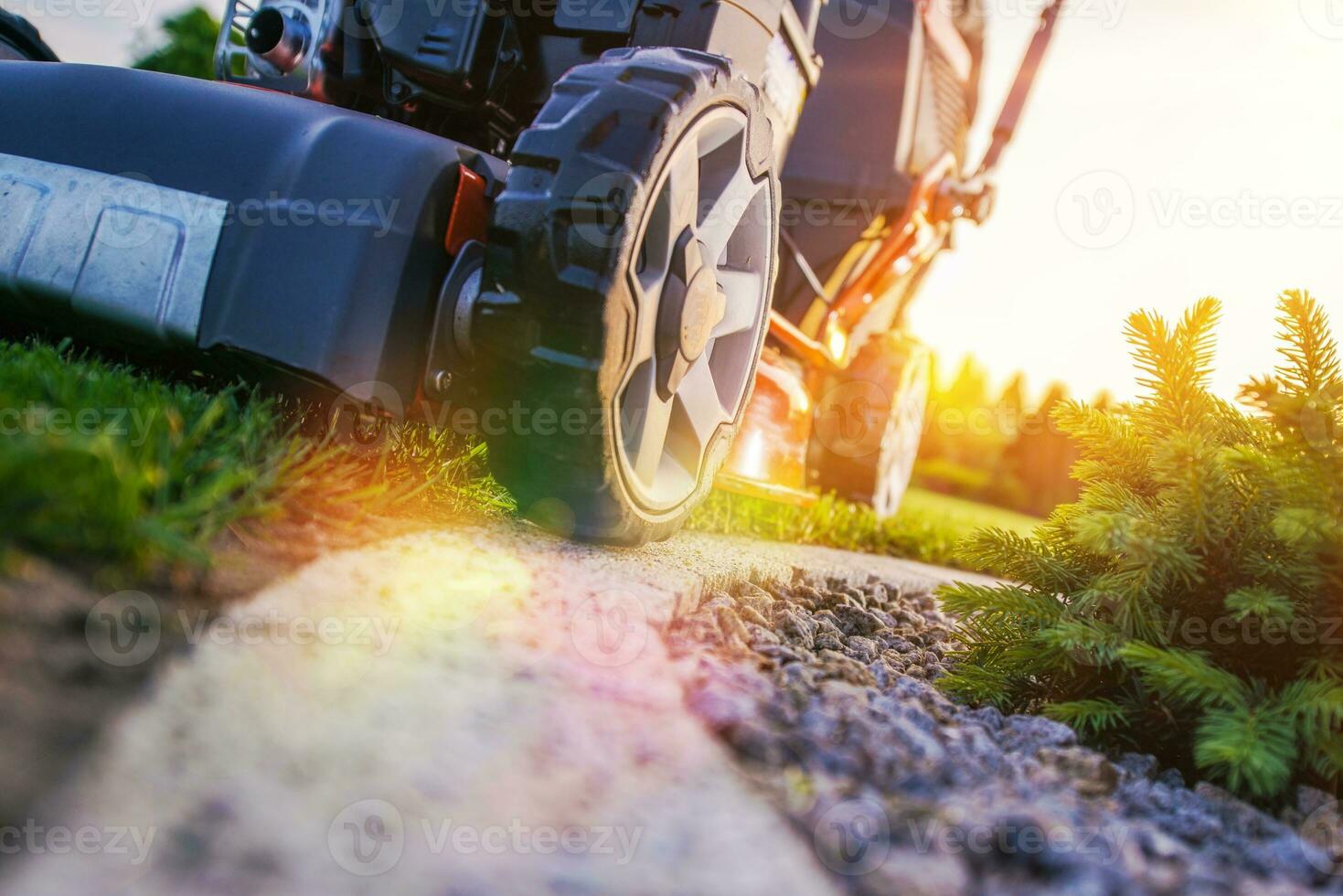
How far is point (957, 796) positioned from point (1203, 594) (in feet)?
3.00

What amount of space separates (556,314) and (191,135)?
958 millimetres

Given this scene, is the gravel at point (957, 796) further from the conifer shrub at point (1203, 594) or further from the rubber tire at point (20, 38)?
the rubber tire at point (20, 38)

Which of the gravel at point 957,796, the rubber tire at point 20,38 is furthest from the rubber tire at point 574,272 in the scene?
the rubber tire at point 20,38

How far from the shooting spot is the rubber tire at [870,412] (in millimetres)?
4570

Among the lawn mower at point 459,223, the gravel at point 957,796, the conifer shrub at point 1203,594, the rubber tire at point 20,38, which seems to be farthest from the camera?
the rubber tire at point 20,38

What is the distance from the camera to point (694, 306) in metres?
1.93

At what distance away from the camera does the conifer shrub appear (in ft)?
5.07

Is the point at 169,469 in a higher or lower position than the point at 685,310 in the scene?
lower

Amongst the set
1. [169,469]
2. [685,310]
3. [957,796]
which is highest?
[685,310]

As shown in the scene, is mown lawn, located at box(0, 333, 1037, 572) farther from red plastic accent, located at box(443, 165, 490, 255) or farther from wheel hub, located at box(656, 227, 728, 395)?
wheel hub, located at box(656, 227, 728, 395)

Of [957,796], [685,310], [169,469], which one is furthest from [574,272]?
[957,796]

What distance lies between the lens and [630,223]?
1.64 meters

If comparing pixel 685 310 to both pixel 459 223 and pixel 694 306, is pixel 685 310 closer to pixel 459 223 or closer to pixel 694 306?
pixel 694 306

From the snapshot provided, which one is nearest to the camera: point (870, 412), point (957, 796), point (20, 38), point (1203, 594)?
point (957, 796)
